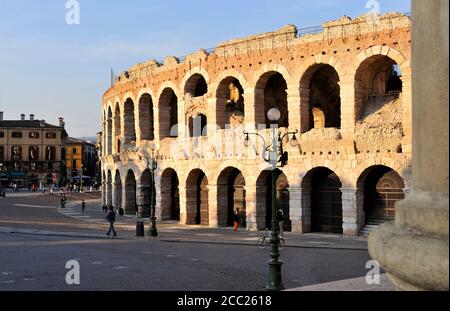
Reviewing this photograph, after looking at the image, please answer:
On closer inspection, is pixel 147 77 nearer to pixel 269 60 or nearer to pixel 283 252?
pixel 269 60

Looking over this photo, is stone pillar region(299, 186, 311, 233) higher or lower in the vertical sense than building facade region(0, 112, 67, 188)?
lower

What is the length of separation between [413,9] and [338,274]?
13548mm

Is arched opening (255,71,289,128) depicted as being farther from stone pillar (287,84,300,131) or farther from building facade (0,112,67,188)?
building facade (0,112,67,188)

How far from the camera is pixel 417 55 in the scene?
13.6ft

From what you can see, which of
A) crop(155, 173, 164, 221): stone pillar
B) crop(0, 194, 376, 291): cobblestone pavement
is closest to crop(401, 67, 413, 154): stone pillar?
crop(0, 194, 376, 291): cobblestone pavement

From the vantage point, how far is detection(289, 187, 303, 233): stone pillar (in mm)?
28578

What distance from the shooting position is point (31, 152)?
103000mm

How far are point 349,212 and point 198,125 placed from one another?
532 inches

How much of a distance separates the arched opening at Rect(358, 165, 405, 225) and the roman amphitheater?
5 centimetres

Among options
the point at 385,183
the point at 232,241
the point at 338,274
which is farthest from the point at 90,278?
the point at 385,183

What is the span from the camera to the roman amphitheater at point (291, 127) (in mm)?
26381

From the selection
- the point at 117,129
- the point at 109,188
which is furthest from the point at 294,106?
the point at 109,188

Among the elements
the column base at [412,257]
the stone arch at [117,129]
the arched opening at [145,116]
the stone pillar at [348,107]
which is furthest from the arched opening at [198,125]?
the column base at [412,257]

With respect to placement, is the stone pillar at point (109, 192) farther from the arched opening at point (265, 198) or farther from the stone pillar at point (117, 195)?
the arched opening at point (265, 198)
